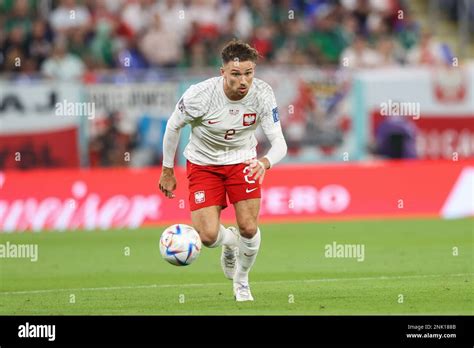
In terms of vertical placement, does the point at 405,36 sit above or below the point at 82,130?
above

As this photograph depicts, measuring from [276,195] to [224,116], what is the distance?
8.99m

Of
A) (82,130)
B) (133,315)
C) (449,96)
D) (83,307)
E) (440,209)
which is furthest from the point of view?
(449,96)

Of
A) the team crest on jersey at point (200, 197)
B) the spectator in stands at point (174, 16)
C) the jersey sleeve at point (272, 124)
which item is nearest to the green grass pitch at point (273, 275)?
the team crest on jersey at point (200, 197)

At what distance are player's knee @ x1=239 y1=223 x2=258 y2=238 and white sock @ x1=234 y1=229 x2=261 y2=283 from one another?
6cm

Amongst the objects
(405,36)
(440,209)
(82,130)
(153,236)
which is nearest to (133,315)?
(153,236)

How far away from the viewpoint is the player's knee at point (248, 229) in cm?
1259

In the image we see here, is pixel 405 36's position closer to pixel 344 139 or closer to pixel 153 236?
pixel 344 139

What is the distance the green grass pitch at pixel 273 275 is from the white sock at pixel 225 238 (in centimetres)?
58

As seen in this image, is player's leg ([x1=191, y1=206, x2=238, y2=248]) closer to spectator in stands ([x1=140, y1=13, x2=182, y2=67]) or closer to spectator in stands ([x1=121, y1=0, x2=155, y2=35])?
spectator in stands ([x1=140, y1=13, x2=182, y2=67])

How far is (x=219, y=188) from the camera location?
12.9 meters

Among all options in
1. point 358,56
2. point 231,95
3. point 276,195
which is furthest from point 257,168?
point 358,56

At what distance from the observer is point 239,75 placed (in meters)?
12.3

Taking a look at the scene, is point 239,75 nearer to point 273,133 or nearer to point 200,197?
point 273,133
